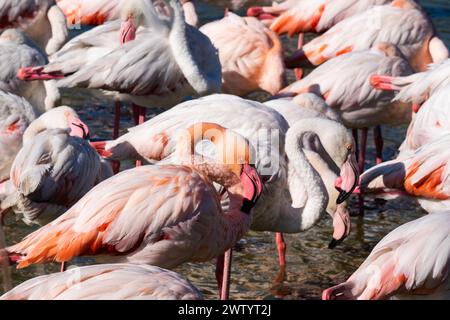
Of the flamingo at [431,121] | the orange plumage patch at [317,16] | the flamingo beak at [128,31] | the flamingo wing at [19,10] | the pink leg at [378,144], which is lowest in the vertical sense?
the pink leg at [378,144]

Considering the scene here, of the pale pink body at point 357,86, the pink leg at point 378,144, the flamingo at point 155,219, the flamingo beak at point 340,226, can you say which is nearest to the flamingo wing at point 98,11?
the pale pink body at point 357,86

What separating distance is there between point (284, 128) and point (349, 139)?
35 cm

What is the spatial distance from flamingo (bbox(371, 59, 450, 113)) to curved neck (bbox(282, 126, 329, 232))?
1221 millimetres

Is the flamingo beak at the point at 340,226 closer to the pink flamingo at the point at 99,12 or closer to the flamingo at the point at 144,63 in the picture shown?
the flamingo at the point at 144,63

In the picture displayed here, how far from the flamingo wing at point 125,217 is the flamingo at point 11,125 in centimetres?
147

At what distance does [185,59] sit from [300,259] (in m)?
1.53

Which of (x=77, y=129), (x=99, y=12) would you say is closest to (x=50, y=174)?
(x=77, y=129)

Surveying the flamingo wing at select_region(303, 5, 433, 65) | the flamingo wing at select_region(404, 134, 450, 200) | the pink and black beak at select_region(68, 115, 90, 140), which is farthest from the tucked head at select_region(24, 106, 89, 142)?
the flamingo wing at select_region(303, 5, 433, 65)

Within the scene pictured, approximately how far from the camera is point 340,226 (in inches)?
240

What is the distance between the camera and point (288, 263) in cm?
675

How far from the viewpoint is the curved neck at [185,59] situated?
7520 mm

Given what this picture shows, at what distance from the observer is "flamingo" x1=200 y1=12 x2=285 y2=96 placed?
8.45 meters
